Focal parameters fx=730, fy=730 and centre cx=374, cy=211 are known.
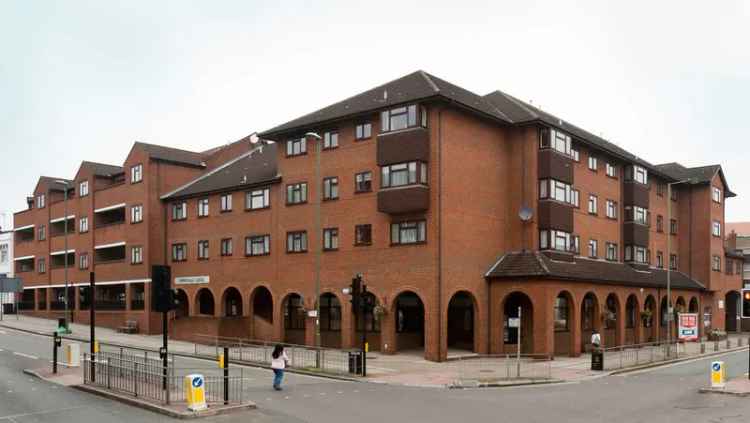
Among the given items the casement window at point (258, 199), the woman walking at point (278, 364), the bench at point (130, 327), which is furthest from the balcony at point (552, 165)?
the bench at point (130, 327)

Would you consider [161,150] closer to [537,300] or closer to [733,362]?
[537,300]

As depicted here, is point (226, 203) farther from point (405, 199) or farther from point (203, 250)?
point (405, 199)

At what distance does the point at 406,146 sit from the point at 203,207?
66.8 ft

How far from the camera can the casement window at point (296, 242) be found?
1732 inches

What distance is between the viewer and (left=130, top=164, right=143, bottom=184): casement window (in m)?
56.2

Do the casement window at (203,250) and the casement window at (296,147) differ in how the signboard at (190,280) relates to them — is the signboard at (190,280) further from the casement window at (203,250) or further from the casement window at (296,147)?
the casement window at (296,147)

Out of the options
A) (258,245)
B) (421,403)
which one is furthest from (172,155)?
(421,403)

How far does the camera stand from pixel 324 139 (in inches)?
1682

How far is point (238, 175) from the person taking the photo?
51938mm

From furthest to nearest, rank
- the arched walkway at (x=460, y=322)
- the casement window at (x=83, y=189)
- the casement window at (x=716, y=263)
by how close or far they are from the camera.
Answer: the casement window at (x=83, y=189) → the casement window at (x=716, y=263) → the arched walkway at (x=460, y=322)

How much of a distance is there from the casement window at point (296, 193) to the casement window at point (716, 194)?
125 ft

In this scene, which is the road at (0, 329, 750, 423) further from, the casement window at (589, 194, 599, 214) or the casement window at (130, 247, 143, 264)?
the casement window at (130, 247, 143, 264)

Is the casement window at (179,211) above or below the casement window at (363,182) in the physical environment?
below

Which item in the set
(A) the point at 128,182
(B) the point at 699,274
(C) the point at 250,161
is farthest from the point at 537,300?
(A) the point at 128,182
